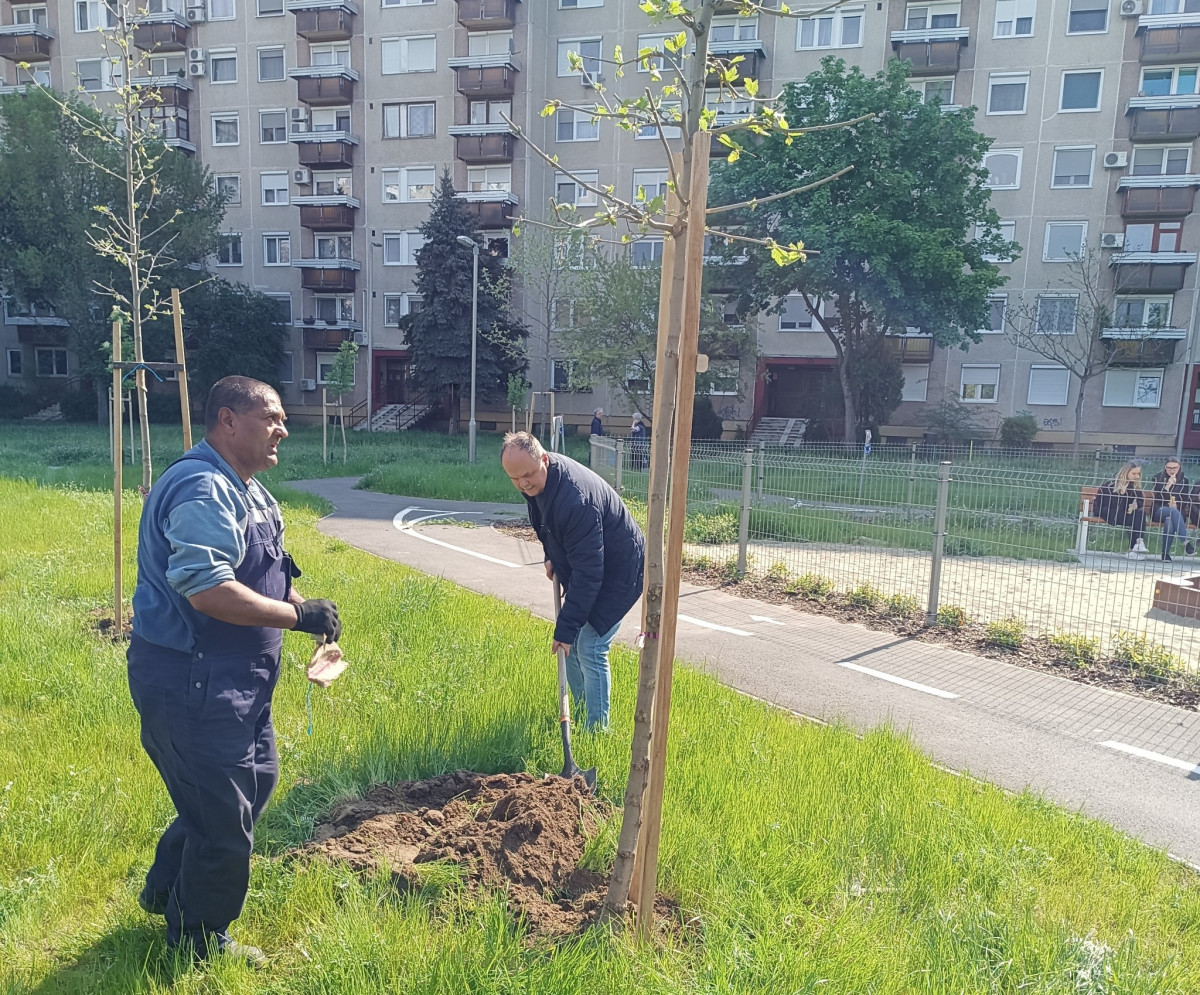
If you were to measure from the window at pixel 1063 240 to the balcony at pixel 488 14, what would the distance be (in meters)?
25.7

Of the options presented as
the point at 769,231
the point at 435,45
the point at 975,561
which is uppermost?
the point at 435,45

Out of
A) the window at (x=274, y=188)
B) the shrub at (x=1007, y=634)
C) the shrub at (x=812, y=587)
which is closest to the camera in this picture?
the shrub at (x=1007, y=634)

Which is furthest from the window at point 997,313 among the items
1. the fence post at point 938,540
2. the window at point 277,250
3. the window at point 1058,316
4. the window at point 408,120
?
the window at point 277,250

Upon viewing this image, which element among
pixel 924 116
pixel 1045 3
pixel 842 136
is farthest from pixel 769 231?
pixel 1045 3

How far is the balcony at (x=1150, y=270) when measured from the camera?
3438 cm

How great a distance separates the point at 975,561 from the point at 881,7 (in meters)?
34.0

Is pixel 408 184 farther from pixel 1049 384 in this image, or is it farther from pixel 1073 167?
pixel 1049 384

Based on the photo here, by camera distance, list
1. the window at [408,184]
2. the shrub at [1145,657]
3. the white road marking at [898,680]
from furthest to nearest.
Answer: the window at [408,184]
the shrub at [1145,657]
the white road marking at [898,680]

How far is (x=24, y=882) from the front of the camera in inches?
123

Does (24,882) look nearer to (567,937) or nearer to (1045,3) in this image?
(567,937)

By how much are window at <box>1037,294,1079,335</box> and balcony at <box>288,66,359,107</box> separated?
3350cm

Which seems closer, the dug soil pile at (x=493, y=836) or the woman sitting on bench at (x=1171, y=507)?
the dug soil pile at (x=493, y=836)

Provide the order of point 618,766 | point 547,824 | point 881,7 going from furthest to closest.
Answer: point 881,7
point 618,766
point 547,824

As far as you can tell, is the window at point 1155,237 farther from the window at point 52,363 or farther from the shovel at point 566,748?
the window at point 52,363
